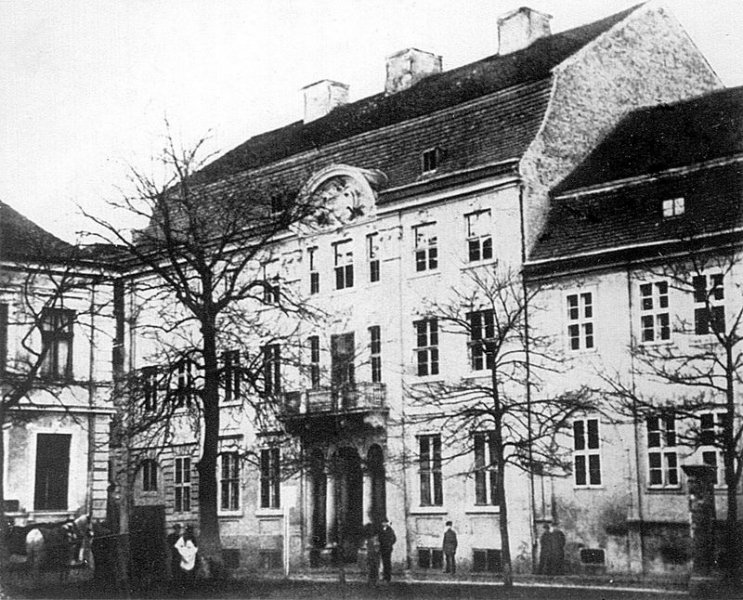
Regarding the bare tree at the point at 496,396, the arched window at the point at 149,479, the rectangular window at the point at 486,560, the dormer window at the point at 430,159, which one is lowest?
the rectangular window at the point at 486,560

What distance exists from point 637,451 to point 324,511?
28.6 feet

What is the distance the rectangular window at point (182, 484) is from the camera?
28250 millimetres

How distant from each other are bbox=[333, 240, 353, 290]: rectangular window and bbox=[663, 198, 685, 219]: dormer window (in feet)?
25.9

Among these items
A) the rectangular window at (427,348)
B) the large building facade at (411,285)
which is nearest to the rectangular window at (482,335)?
the large building facade at (411,285)

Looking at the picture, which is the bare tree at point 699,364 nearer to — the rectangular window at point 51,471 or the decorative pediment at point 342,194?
the decorative pediment at point 342,194

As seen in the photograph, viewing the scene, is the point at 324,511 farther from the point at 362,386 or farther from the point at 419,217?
the point at 419,217

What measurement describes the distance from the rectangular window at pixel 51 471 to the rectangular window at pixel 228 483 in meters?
5.16

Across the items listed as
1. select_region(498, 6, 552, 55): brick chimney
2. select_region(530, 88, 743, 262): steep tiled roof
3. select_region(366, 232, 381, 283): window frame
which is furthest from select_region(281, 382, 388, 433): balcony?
select_region(498, 6, 552, 55): brick chimney

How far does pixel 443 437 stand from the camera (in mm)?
23938

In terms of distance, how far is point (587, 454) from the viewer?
2111 cm

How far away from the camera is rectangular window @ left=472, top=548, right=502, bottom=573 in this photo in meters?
23.5

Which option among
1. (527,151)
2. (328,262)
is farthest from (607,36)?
(328,262)

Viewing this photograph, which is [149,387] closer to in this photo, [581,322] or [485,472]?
[485,472]

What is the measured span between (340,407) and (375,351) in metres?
1.51
